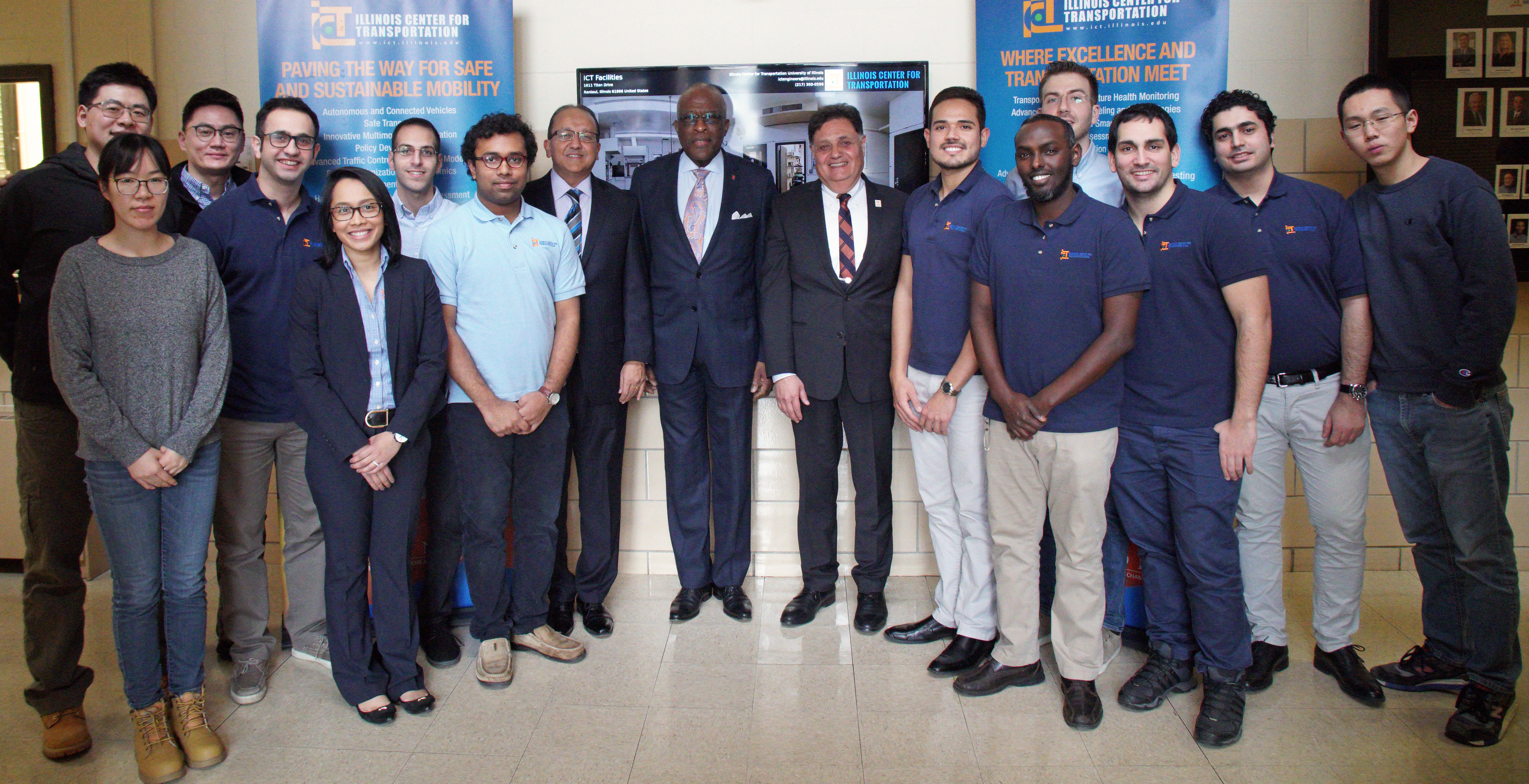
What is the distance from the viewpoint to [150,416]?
8.11 feet

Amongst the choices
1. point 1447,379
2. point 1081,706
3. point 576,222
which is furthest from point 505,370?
point 1447,379

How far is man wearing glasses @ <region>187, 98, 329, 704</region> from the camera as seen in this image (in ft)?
9.57

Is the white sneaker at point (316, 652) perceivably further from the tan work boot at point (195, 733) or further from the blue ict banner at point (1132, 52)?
the blue ict banner at point (1132, 52)

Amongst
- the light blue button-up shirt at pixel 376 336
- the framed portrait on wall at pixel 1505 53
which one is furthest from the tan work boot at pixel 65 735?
the framed portrait on wall at pixel 1505 53

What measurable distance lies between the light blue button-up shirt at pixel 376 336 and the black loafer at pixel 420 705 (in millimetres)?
917

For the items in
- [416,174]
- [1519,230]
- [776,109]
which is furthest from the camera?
[776,109]

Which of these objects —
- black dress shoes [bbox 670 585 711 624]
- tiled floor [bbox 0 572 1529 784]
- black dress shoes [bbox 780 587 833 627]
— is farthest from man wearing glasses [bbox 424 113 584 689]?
black dress shoes [bbox 780 587 833 627]

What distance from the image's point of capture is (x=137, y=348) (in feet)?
8.02

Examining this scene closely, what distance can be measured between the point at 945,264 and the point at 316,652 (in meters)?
2.56

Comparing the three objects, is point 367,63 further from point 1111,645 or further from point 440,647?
point 1111,645

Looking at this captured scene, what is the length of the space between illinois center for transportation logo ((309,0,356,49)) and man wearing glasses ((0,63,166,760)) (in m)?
1.11

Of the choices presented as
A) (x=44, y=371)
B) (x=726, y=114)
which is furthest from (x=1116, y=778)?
(x=44, y=371)

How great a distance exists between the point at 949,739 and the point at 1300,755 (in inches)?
38.3

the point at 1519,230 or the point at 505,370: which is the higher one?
the point at 1519,230
